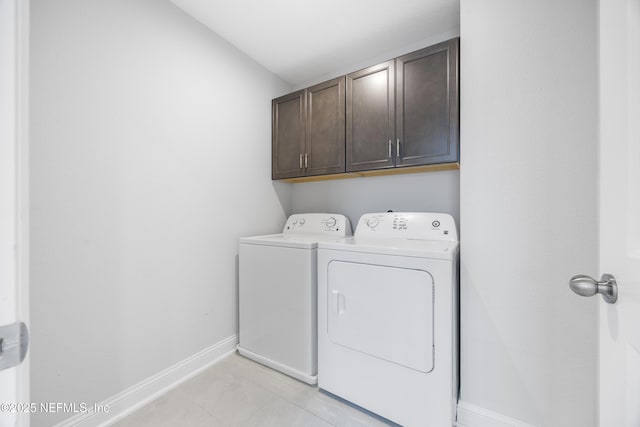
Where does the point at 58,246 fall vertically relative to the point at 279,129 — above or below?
below

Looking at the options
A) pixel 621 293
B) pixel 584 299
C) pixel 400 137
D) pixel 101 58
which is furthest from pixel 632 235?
pixel 101 58

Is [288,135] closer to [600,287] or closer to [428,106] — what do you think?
[428,106]

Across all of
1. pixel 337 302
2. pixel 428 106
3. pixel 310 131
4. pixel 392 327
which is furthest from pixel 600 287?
pixel 310 131

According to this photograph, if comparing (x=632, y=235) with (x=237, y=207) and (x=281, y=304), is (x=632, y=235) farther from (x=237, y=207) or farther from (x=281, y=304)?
(x=237, y=207)

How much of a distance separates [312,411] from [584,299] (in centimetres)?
140

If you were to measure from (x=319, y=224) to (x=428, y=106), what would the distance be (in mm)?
1227

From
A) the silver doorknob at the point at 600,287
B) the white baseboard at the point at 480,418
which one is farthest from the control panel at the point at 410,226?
the silver doorknob at the point at 600,287

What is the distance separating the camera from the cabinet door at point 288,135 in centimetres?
212

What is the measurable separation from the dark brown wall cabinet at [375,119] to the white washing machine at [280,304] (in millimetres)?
720

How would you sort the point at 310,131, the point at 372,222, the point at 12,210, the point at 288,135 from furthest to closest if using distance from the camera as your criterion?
the point at 288,135, the point at 310,131, the point at 372,222, the point at 12,210

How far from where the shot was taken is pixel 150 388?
1438mm

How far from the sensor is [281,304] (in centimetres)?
167

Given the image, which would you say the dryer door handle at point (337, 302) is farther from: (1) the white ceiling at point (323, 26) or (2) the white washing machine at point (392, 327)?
(1) the white ceiling at point (323, 26)

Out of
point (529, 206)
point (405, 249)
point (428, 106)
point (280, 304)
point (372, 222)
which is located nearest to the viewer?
point (529, 206)
